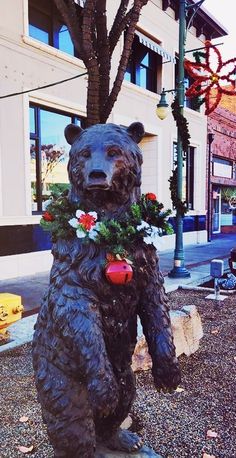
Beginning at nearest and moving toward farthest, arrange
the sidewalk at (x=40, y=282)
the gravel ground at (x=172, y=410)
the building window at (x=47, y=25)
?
the gravel ground at (x=172, y=410), the sidewalk at (x=40, y=282), the building window at (x=47, y=25)

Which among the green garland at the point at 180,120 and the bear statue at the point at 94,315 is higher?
the green garland at the point at 180,120

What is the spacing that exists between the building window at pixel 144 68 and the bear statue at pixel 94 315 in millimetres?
10855

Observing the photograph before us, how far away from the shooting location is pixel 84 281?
163 centimetres

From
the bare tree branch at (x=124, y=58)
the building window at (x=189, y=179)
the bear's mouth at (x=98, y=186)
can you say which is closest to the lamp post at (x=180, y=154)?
the bare tree branch at (x=124, y=58)

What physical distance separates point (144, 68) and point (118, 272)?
12.2 m

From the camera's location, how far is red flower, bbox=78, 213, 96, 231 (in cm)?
163

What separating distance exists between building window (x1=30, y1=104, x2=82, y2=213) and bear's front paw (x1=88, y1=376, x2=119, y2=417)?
7.29 meters

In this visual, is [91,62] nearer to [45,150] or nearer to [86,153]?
[45,150]

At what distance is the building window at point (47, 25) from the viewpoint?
8.65 metres

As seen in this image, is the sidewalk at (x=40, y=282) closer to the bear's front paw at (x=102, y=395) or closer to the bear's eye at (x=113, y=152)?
the bear's front paw at (x=102, y=395)

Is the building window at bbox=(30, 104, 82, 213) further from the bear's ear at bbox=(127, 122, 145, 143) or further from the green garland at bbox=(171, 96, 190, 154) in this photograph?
the bear's ear at bbox=(127, 122, 145, 143)

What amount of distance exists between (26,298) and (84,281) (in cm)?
492

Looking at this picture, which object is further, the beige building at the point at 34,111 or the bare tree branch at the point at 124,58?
the beige building at the point at 34,111

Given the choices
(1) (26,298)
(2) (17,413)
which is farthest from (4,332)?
(1) (26,298)
